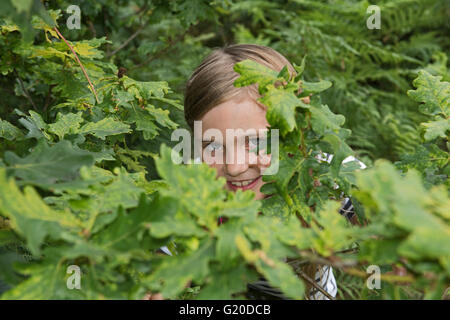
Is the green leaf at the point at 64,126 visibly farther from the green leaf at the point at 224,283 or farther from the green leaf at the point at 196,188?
the green leaf at the point at 224,283

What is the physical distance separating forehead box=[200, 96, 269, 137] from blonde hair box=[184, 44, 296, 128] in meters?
0.02

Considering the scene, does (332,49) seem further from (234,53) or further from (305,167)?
(305,167)

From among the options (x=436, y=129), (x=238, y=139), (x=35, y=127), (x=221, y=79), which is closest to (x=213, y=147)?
(x=238, y=139)

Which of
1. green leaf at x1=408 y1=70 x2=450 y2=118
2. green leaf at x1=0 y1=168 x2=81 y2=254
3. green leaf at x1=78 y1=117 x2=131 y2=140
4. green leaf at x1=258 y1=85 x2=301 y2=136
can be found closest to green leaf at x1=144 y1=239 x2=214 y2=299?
green leaf at x1=0 y1=168 x2=81 y2=254

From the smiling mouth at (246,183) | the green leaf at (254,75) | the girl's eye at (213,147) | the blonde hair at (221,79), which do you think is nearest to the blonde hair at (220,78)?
the blonde hair at (221,79)

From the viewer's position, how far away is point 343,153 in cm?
74

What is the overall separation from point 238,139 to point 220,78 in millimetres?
255

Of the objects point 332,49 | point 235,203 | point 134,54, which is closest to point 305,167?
point 235,203

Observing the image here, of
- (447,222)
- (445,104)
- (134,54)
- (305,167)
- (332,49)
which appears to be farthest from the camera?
(332,49)

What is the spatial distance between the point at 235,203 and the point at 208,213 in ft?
0.15

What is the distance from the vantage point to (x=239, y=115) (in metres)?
1.19

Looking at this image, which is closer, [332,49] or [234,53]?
[234,53]

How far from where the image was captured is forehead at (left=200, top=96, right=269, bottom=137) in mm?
1181
